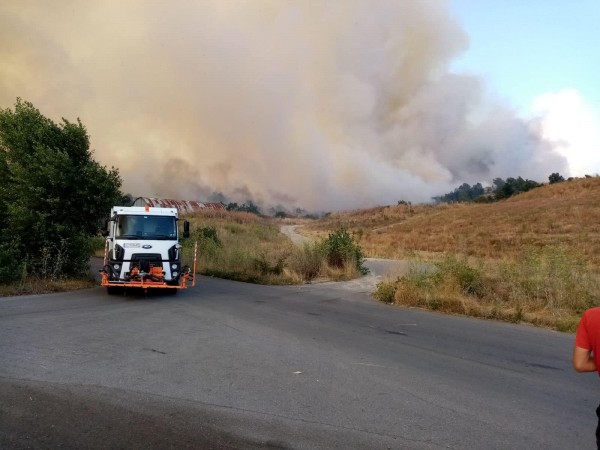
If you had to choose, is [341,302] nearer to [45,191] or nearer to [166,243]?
[166,243]

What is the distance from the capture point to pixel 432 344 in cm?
905

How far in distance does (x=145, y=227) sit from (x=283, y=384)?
10.7 metres

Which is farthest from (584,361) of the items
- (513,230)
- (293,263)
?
(513,230)

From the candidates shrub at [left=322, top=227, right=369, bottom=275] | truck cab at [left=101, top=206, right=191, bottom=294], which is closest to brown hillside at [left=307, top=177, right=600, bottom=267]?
shrub at [left=322, top=227, right=369, bottom=275]

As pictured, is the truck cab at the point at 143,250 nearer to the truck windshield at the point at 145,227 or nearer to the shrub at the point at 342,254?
the truck windshield at the point at 145,227

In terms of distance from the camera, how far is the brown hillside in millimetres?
35750

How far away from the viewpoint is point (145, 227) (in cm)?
1558

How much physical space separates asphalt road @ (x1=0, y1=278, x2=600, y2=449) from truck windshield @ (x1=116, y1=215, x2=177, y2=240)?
4202mm

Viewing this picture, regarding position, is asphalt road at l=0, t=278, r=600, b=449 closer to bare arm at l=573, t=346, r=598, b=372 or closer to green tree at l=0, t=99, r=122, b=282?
bare arm at l=573, t=346, r=598, b=372

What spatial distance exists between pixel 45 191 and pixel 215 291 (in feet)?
23.2

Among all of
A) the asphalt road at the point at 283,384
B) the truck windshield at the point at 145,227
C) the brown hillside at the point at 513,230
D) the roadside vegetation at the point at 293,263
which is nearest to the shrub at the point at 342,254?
the roadside vegetation at the point at 293,263

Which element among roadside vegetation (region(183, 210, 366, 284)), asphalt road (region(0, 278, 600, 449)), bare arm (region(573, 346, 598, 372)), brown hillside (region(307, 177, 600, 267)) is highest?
brown hillside (region(307, 177, 600, 267))

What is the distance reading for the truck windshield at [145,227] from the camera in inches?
602

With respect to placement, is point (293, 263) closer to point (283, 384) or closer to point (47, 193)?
point (47, 193)
